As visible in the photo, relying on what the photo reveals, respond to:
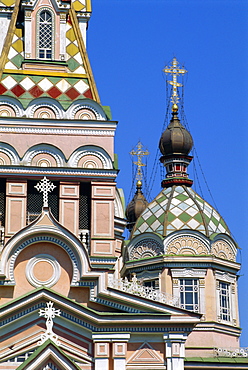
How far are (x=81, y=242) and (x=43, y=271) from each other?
1.34 meters

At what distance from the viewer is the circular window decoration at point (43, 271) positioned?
29125 mm

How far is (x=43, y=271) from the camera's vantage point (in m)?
29.2

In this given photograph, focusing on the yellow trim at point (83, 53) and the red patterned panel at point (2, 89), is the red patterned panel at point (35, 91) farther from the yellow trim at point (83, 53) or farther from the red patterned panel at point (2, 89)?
the yellow trim at point (83, 53)

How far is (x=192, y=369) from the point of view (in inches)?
1219

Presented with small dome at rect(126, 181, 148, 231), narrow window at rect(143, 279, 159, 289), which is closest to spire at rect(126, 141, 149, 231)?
small dome at rect(126, 181, 148, 231)

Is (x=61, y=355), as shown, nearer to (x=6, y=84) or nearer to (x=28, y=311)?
(x=28, y=311)

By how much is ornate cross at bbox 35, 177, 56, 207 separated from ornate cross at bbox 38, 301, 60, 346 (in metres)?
2.90

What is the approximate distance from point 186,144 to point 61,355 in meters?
13.1

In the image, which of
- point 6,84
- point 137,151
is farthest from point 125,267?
point 137,151

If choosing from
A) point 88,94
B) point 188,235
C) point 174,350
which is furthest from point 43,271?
point 188,235

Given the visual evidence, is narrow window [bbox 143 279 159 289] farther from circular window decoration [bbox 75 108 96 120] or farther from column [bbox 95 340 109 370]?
column [bbox 95 340 109 370]

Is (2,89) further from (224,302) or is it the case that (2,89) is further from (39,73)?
(224,302)

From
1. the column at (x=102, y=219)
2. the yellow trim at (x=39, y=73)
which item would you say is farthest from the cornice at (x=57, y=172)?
the yellow trim at (x=39, y=73)

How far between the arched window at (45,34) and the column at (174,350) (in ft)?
32.1
